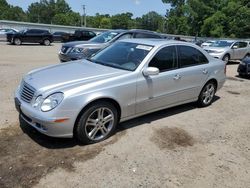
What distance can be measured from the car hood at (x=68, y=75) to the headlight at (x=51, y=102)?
0.46 ft

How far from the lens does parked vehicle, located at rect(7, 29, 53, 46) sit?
81.7ft

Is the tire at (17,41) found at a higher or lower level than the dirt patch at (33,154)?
higher

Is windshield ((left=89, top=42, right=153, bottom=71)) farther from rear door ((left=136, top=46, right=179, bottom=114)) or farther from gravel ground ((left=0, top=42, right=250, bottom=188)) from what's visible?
gravel ground ((left=0, top=42, right=250, bottom=188))

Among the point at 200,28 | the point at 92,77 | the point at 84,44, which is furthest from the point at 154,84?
the point at 200,28

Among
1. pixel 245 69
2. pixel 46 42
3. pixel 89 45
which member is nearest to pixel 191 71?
pixel 89 45

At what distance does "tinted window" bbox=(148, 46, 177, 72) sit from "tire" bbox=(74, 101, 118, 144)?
47.6 inches

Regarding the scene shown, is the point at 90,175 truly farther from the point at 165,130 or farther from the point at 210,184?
the point at 165,130

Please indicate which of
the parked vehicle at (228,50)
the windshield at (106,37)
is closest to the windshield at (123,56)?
the windshield at (106,37)

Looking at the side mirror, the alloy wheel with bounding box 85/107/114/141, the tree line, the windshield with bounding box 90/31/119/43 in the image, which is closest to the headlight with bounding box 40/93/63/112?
the alloy wheel with bounding box 85/107/114/141

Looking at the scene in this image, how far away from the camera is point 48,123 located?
4199 millimetres

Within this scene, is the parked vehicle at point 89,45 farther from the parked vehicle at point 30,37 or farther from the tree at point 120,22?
the tree at point 120,22

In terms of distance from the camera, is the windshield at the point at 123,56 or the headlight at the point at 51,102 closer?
the headlight at the point at 51,102

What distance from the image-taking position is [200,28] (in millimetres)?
62531

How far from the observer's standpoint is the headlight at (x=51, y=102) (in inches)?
167
